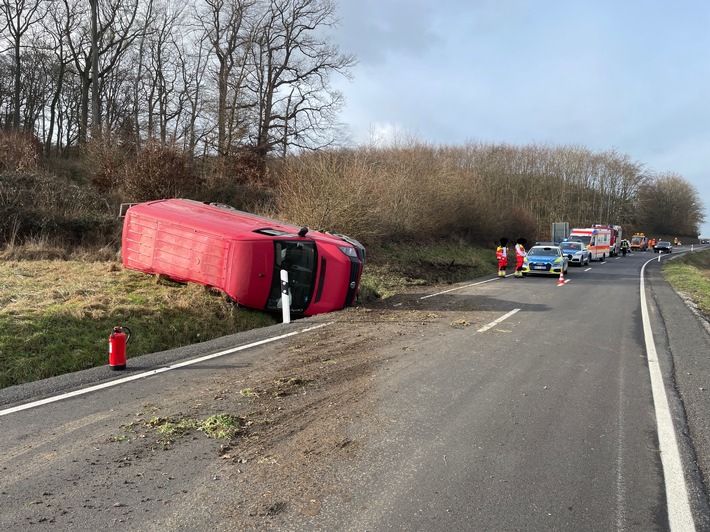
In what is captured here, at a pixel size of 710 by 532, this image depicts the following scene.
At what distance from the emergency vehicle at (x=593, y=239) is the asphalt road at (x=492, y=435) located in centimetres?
3285

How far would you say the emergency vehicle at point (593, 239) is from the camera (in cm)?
3919

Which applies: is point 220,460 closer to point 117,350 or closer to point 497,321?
point 117,350

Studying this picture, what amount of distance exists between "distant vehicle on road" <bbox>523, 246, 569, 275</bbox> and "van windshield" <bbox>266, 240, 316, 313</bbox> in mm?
14925

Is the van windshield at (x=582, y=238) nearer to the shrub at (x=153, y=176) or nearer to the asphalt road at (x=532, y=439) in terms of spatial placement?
the shrub at (x=153, y=176)

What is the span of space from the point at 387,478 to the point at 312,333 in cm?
543

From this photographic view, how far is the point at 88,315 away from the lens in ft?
30.4

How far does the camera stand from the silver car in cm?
3216

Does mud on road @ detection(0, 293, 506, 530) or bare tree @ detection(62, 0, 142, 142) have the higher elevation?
bare tree @ detection(62, 0, 142, 142)

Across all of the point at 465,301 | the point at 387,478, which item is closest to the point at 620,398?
the point at 387,478

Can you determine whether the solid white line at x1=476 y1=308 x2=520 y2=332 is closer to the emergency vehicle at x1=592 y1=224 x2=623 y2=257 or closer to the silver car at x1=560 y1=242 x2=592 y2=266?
the silver car at x1=560 y1=242 x2=592 y2=266

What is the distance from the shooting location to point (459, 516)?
313 centimetres

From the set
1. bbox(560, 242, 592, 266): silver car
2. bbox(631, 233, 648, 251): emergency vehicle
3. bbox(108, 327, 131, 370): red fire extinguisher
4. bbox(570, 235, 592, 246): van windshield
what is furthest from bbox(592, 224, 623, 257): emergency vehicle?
bbox(108, 327, 131, 370): red fire extinguisher

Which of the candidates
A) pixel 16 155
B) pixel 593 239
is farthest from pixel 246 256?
pixel 593 239

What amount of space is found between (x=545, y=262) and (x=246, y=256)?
54.2 feet
